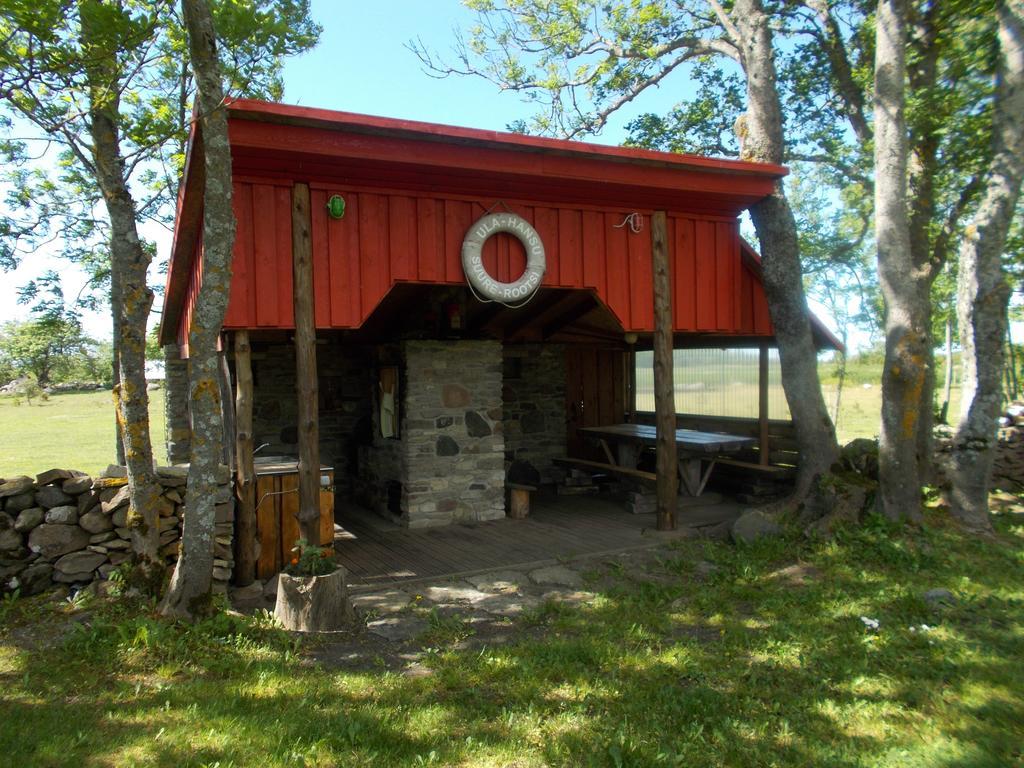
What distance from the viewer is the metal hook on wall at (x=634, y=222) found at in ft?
22.9

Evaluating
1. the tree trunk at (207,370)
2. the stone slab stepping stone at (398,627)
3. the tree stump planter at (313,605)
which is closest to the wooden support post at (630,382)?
the stone slab stepping stone at (398,627)

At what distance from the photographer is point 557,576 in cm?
596

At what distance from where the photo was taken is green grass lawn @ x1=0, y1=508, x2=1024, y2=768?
312 centimetres

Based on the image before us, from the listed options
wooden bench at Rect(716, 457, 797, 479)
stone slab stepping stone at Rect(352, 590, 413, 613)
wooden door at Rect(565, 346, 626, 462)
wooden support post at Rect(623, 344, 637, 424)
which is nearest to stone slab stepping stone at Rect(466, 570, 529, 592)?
stone slab stepping stone at Rect(352, 590, 413, 613)

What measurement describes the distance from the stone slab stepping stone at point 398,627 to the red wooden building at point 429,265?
1.82 meters

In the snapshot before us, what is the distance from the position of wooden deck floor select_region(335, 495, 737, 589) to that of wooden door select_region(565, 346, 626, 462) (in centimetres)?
257

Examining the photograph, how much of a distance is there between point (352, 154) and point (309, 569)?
3.06 metres

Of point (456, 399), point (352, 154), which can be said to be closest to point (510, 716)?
point (352, 154)

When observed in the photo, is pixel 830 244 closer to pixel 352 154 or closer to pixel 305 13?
pixel 305 13

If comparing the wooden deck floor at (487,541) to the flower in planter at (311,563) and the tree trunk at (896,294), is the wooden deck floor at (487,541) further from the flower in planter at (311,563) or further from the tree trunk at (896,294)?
the tree trunk at (896,294)

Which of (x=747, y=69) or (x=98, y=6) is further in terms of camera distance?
(x=747, y=69)

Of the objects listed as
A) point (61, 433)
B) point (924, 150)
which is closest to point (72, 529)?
point (924, 150)

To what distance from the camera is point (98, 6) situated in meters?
4.45

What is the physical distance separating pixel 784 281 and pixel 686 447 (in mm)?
2372
